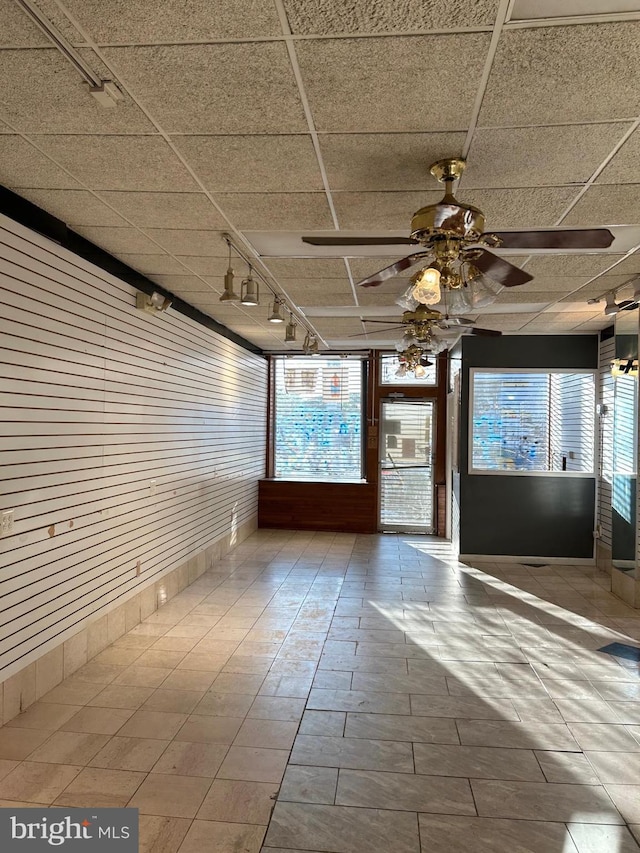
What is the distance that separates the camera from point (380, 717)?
3.67 m

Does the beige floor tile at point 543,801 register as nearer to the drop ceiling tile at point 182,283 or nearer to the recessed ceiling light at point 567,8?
the recessed ceiling light at point 567,8

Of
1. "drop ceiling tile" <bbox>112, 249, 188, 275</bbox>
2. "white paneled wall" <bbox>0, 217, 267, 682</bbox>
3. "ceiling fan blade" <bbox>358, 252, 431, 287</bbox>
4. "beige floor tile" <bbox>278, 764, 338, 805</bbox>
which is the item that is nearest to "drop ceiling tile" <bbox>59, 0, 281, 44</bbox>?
"ceiling fan blade" <bbox>358, 252, 431, 287</bbox>

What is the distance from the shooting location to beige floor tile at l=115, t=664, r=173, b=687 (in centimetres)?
414

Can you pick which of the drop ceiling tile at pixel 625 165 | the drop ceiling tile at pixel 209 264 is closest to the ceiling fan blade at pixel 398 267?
the drop ceiling tile at pixel 625 165

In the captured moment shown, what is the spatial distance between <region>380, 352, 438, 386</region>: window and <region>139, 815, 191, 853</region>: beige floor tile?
27.4ft

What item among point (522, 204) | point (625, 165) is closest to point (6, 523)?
point (522, 204)

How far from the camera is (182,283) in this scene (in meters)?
5.60

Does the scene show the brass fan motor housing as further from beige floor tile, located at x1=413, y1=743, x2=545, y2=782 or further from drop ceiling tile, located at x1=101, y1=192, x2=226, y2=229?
beige floor tile, located at x1=413, y1=743, x2=545, y2=782

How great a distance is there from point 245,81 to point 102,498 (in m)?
3.38

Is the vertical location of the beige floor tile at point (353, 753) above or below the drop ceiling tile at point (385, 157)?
below

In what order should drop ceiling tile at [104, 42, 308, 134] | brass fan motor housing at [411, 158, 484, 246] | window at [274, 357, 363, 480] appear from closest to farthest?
drop ceiling tile at [104, 42, 308, 134], brass fan motor housing at [411, 158, 484, 246], window at [274, 357, 363, 480]

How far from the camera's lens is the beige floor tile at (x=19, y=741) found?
3.22 meters

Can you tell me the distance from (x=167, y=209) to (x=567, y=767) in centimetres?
388

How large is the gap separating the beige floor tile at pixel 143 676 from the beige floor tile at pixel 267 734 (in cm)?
91
